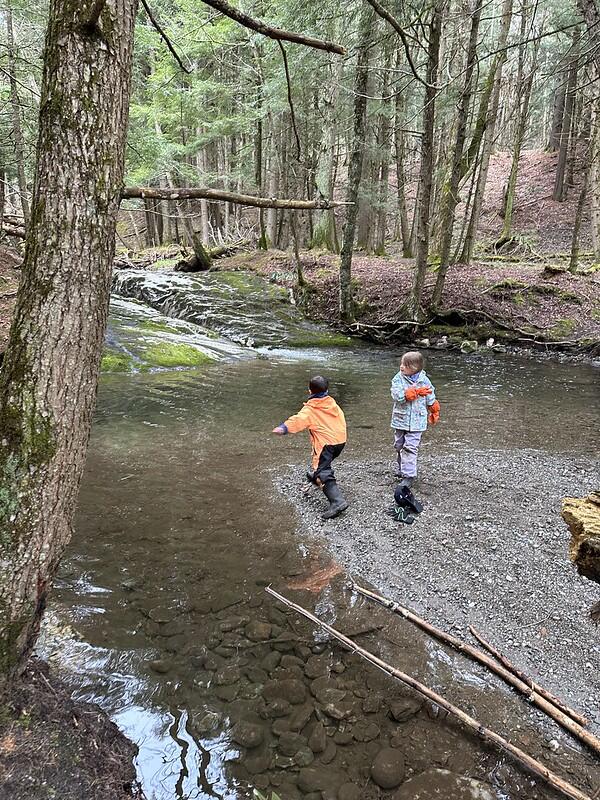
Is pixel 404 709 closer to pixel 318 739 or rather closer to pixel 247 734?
pixel 318 739

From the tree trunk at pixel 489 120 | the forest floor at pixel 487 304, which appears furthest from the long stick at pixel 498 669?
the tree trunk at pixel 489 120

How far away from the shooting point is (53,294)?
2.32 meters

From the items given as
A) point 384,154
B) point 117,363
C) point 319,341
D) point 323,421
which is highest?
point 384,154

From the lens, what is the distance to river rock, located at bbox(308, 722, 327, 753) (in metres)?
3.01

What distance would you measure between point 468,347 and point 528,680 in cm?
1330

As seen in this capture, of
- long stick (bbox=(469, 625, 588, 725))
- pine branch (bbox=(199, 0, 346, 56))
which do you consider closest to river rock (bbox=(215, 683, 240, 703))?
long stick (bbox=(469, 625, 588, 725))

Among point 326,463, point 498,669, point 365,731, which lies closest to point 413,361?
point 326,463

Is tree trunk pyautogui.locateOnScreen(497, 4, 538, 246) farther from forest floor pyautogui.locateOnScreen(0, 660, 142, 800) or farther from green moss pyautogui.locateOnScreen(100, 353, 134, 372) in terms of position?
forest floor pyautogui.locateOnScreen(0, 660, 142, 800)

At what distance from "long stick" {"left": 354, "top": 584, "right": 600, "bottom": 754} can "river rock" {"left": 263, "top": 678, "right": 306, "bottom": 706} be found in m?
1.12

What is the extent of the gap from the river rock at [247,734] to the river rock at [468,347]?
1393cm

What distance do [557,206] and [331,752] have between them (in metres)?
32.6

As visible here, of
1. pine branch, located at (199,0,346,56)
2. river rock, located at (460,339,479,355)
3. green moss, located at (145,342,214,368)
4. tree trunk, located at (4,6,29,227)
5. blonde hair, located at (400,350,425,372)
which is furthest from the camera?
river rock, located at (460,339,479,355)

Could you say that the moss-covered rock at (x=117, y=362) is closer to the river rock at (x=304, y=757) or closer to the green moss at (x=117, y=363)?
the green moss at (x=117, y=363)

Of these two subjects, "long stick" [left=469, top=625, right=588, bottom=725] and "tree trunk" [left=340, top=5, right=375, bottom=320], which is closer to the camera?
"long stick" [left=469, top=625, right=588, bottom=725]
